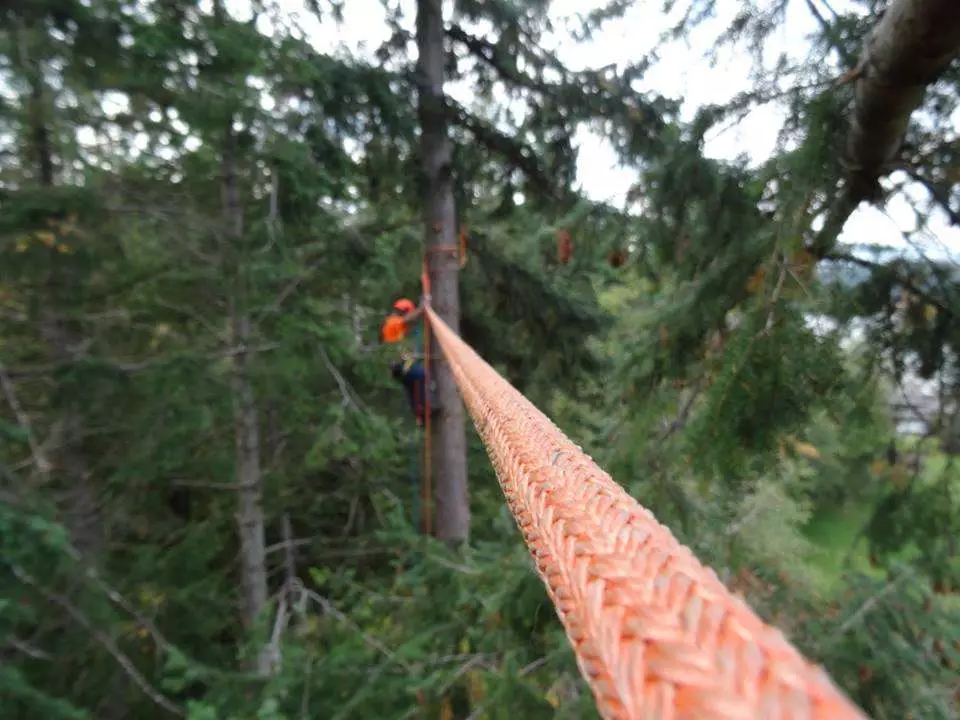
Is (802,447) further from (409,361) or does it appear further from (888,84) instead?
(409,361)

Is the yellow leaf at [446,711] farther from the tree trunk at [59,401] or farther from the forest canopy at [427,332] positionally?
the tree trunk at [59,401]

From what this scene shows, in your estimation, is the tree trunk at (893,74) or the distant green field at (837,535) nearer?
the tree trunk at (893,74)

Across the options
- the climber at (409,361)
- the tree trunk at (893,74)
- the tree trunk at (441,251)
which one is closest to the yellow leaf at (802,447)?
the tree trunk at (893,74)

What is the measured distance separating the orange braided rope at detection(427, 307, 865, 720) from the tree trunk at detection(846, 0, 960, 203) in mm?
1539

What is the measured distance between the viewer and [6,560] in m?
2.75

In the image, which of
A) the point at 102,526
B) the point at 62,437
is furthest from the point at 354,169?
the point at 102,526

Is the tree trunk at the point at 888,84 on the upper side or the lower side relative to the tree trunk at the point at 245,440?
upper

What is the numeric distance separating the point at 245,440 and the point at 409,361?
157 cm

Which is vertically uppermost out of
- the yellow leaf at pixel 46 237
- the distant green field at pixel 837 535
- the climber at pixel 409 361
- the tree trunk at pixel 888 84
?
the tree trunk at pixel 888 84

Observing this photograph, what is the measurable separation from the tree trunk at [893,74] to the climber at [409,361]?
3539 millimetres

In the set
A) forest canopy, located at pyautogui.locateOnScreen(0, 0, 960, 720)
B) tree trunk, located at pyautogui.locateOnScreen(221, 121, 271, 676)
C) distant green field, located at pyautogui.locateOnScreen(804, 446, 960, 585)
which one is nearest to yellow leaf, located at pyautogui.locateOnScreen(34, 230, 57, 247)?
forest canopy, located at pyautogui.locateOnScreen(0, 0, 960, 720)

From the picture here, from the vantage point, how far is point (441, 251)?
580 centimetres

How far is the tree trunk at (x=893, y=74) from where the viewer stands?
1713mm

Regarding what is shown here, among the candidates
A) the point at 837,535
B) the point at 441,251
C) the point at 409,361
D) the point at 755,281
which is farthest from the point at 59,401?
the point at 837,535
